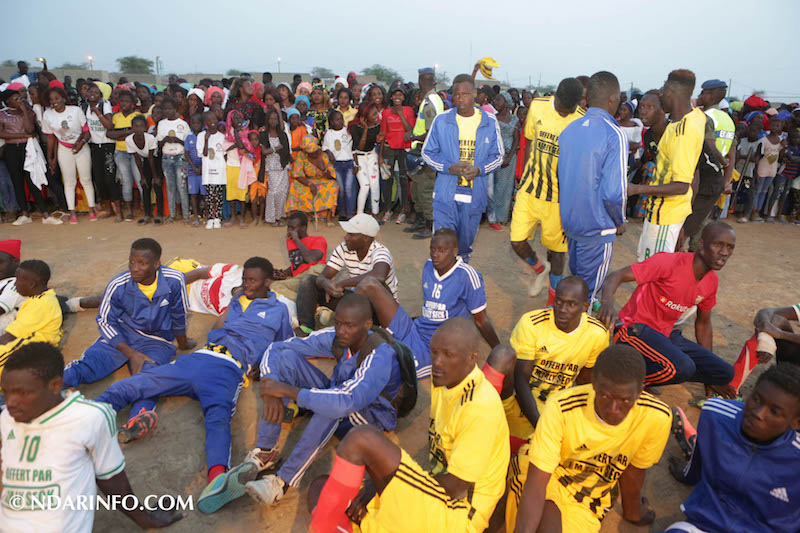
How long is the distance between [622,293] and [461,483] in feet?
14.4

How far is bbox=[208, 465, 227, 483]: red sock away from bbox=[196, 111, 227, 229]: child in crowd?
578 cm

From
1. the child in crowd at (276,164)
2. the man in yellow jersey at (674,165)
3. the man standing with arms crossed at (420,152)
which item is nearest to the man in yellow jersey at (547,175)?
the man in yellow jersey at (674,165)

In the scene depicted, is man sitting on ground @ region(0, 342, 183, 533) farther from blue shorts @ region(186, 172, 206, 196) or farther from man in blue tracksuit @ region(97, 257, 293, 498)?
blue shorts @ region(186, 172, 206, 196)

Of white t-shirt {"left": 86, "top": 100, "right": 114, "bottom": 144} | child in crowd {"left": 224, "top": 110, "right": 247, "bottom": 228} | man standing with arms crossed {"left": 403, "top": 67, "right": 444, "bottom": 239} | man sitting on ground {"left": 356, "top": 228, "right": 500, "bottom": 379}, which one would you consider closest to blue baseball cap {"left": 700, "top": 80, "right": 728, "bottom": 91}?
man standing with arms crossed {"left": 403, "top": 67, "right": 444, "bottom": 239}

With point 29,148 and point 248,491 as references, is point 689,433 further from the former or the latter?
point 29,148

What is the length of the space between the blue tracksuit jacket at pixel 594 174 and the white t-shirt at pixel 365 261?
5.22ft

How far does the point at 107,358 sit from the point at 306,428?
203 centimetres

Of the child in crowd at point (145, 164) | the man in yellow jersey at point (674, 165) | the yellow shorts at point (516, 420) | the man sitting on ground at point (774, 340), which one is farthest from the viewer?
the child in crowd at point (145, 164)

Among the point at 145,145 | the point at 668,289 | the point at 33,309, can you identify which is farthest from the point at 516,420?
the point at 145,145

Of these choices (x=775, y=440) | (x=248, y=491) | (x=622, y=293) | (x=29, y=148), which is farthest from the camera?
(x=29, y=148)

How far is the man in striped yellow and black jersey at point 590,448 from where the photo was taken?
7.45 feet

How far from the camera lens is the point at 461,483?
2230 millimetres

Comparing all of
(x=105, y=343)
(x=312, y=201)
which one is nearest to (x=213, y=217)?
(x=312, y=201)

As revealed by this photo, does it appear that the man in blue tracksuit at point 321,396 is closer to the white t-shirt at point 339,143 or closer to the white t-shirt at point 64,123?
the white t-shirt at point 339,143
